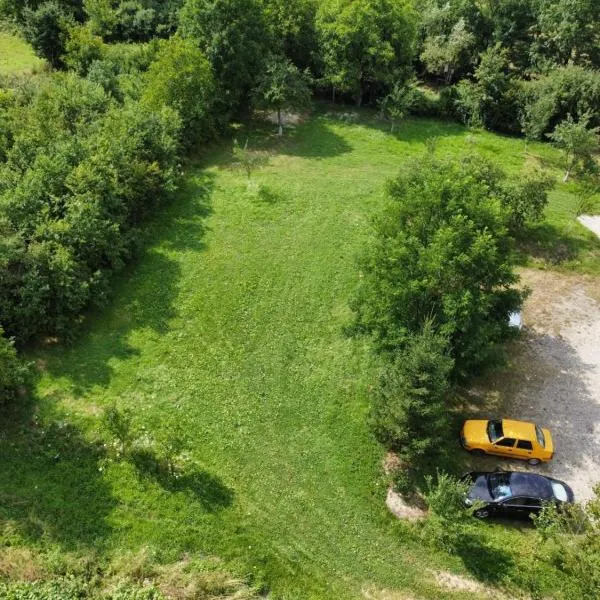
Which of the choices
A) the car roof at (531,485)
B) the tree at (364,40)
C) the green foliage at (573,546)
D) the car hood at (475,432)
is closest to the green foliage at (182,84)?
the tree at (364,40)

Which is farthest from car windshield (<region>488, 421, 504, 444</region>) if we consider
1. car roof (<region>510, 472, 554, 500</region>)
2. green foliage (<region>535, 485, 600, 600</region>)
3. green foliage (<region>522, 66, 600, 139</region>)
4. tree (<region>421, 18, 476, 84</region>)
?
tree (<region>421, 18, 476, 84</region>)

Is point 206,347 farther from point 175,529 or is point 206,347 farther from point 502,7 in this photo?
point 502,7

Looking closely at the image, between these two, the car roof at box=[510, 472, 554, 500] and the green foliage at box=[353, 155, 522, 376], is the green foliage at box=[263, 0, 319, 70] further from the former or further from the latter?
the car roof at box=[510, 472, 554, 500]

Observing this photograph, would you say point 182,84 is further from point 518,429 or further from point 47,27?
point 518,429

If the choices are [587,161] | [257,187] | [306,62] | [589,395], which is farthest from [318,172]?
[589,395]

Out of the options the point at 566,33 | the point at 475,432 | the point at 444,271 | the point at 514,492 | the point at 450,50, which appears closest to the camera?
the point at 514,492

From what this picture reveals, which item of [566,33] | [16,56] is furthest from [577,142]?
[16,56]

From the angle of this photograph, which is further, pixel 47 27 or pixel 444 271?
pixel 47 27
